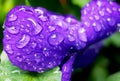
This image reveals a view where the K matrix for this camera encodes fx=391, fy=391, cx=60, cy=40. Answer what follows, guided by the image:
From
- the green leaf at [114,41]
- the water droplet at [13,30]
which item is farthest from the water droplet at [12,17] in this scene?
the green leaf at [114,41]

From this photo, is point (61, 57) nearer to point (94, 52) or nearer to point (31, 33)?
point (31, 33)

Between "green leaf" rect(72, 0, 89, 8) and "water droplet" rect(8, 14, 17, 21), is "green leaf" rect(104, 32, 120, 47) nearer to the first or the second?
"green leaf" rect(72, 0, 89, 8)

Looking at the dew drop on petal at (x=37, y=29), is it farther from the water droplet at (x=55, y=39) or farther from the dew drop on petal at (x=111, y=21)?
the dew drop on petal at (x=111, y=21)

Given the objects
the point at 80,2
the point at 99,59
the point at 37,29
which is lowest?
the point at 99,59

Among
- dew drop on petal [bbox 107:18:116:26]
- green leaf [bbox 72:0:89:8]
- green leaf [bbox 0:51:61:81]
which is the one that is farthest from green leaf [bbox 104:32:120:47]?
green leaf [bbox 0:51:61:81]

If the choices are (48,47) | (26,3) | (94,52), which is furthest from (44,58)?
(94,52)

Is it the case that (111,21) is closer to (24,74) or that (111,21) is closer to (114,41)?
(24,74)

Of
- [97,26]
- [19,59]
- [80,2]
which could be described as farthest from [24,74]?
[80,2]

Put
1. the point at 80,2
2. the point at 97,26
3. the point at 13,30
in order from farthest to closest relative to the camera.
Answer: the point at 80,2 < the point at 97,26 < the point at 13,30
